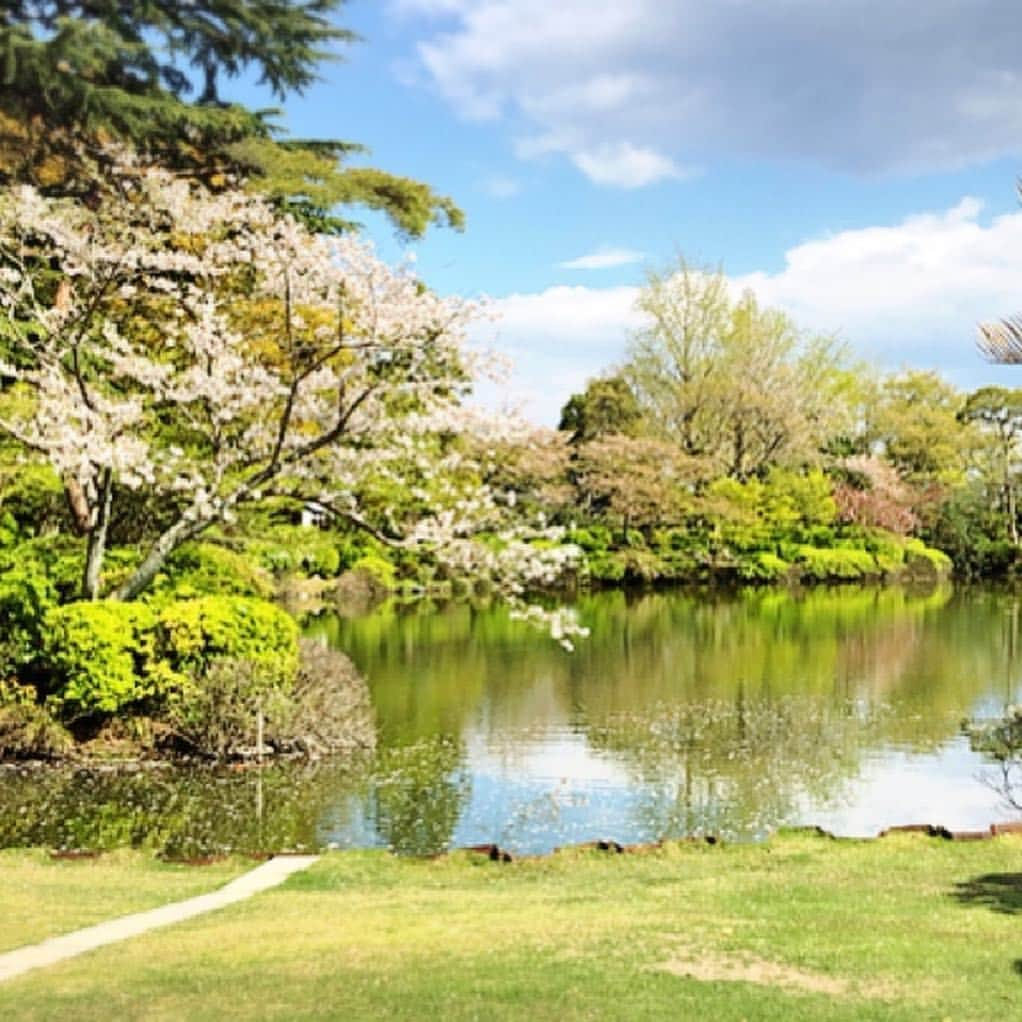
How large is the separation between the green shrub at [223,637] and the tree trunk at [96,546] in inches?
44.9

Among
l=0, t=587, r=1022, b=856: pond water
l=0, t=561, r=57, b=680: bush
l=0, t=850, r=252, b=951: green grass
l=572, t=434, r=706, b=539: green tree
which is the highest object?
l=572, t=434, r=706, b=539: green tree

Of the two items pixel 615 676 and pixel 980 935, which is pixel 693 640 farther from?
pixel 980 935

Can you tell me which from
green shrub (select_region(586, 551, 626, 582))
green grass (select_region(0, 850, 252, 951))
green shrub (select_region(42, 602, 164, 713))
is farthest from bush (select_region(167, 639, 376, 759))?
green shrub (select_region(586, 551, 626, 582))

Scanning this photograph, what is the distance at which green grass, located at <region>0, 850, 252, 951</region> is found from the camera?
626 cm

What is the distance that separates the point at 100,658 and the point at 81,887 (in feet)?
16.3

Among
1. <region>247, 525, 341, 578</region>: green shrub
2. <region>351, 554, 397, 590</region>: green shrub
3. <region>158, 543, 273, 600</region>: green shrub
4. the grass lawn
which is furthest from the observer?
<region>351, 554, 397, 590</region>: green shrub

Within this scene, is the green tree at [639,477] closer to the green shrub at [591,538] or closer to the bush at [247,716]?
the green shrub at [591,538]

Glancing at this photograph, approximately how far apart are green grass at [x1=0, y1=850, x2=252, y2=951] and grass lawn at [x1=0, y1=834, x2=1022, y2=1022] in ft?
0.32

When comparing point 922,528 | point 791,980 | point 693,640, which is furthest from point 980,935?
point 922,528

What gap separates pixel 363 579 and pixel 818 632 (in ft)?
38.6

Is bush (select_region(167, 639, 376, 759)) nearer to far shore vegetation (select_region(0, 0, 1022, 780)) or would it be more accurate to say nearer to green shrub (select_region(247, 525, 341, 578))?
far shore vegetation (select_region(0, 0, 1022, 780))

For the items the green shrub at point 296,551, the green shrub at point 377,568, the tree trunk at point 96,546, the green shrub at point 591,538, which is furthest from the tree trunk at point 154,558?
the green shrub at point 591,538

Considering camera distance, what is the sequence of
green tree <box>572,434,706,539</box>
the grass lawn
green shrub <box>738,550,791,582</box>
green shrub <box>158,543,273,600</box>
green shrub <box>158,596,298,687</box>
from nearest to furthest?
1. the grass lawn
2. green shrub <box>158,596,298,687</box>
3. green shrub <box>158,543,273,600</box>
4. green tree <box>572,434,706,539</box>
5. green shrub <box>738,550,791,582</box>

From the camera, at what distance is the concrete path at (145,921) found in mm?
5465
